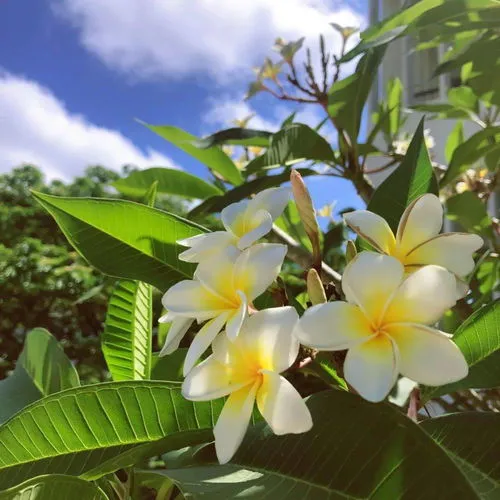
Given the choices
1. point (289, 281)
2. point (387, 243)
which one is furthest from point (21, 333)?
point (387, 243)

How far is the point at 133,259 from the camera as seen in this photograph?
1.84ft

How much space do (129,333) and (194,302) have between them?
0.83 ft

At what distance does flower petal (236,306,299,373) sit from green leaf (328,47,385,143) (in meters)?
0.70

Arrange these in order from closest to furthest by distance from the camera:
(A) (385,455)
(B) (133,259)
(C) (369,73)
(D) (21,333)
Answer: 1. (A) (385,455)
2. (B) (133,259)
3. (C) (369,73)
4. (D) (21,333)

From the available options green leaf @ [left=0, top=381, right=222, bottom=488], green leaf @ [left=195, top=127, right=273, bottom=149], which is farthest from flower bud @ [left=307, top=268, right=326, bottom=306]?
green leaf @ [left=195, top=127, right=273, bottom=149]

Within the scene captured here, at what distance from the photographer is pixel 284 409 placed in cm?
36

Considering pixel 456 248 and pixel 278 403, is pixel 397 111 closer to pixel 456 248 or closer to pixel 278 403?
pixel 456 248

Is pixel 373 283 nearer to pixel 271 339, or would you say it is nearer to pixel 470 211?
pixel 271 339

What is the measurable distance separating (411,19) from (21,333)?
558 centimetres

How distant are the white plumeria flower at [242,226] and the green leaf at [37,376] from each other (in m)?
0.30

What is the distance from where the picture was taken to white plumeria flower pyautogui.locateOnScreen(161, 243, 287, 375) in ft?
1.38

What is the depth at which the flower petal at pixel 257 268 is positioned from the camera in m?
0.42

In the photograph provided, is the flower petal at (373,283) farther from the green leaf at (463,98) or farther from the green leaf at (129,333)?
the green leaf at (463,98)

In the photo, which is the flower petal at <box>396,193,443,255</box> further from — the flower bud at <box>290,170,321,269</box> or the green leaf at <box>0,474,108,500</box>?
the green leaf at <box>0,474,108,500</box>
